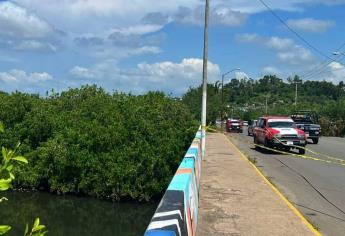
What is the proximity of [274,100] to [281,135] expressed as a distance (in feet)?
436

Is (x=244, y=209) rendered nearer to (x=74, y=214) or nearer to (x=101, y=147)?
(x=74, y=214)

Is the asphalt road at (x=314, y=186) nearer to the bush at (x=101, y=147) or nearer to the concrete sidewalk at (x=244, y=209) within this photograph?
the concrete sidewalk at (x=244, y=209)

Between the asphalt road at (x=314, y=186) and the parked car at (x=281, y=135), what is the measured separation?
6.88ft

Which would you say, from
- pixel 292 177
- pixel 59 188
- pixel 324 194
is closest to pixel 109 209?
pixel 59 188

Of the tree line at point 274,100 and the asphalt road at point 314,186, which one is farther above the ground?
the tree line at point 274,100

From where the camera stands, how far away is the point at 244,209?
10781 mm

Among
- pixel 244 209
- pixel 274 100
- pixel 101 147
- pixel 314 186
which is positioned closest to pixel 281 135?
pixel 101 147

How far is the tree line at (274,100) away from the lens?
64875 mm

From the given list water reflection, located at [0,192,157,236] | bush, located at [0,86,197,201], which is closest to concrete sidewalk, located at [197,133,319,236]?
water reflection, located at [0,192,157,236]

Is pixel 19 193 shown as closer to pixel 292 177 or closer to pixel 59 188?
pixel 59 188

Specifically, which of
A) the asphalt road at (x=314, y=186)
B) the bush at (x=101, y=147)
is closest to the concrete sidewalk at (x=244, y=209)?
the asphalt road at (x=314, y=186)

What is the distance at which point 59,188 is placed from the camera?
25.4m

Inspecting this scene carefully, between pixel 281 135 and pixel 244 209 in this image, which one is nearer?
pixel 244 209

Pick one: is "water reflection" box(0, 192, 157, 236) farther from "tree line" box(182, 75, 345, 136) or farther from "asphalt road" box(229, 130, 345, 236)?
"tree line" box(182, 75, 345, 136)
